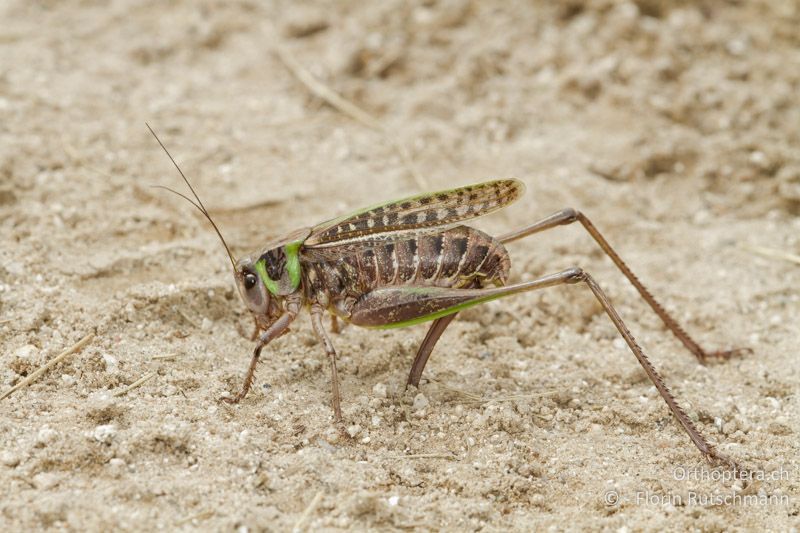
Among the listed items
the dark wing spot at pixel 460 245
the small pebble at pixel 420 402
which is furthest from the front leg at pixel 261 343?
the dark wing spot at pixel 460 245

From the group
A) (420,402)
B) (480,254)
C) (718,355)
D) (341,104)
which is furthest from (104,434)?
(341,104)

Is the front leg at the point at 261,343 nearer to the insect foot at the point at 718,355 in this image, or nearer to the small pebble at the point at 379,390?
the small pebble at the point at 379,390

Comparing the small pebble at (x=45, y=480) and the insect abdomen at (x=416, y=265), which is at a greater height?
the insect abdomen at (x=416, y=265)

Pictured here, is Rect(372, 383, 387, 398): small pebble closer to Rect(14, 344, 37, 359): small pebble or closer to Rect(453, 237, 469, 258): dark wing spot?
Rect(453, 237, 469, 258): dark wing spot

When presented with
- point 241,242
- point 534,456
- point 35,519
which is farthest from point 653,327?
point 35,519

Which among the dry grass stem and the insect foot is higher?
the dry grass stem

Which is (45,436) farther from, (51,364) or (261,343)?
(261,343)

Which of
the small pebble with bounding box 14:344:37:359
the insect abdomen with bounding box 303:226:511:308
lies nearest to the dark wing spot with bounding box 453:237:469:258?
the insect abdomen with bounding box 303:226:511:308
